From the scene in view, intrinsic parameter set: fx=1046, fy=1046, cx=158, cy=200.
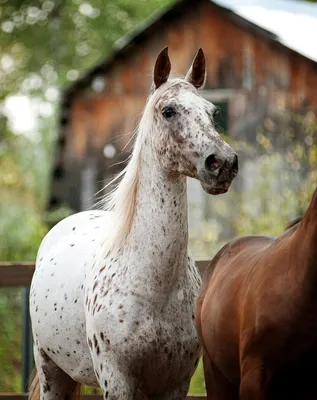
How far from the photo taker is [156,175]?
17.9 ft

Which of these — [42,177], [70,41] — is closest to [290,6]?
[70,41]

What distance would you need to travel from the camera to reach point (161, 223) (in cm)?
546

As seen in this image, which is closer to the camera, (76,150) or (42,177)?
(76,150)

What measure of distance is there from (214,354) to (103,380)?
2.10ft

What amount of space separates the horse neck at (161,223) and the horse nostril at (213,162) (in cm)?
46

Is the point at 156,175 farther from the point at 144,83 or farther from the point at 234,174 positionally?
the point at 144,83

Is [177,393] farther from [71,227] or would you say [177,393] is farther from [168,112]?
[71,227]

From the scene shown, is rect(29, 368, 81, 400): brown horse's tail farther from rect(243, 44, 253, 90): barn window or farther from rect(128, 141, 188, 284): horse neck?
rect(243, 44, 253, 90): barn window

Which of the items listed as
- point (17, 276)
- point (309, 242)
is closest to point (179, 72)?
point (17, 276)

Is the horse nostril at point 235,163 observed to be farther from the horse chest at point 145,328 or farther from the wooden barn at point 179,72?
the wooden barn at point 179,72

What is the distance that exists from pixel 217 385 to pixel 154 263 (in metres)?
0.71

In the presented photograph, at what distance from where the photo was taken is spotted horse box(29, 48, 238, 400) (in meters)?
5.21

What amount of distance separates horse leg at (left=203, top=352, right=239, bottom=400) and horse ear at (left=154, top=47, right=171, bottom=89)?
1445mm

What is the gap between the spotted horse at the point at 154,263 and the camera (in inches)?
205
